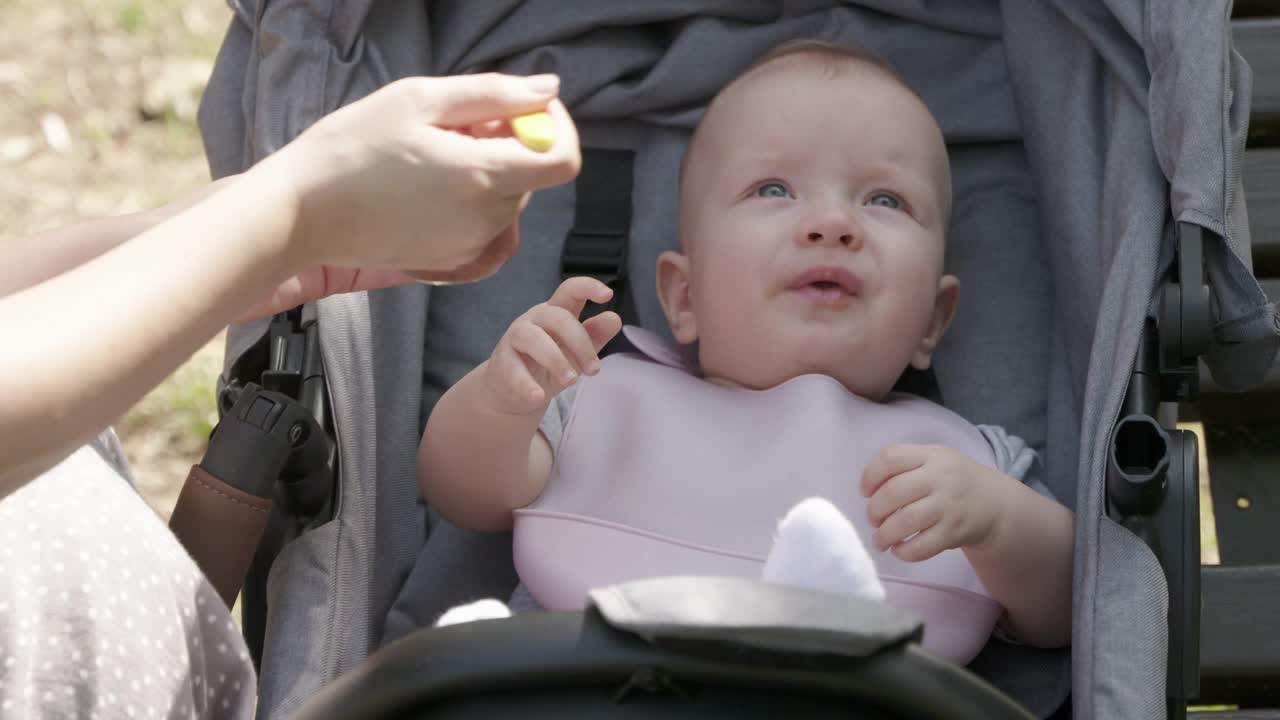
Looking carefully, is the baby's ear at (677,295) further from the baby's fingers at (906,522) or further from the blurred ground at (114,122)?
the blurred ground at (114,122)

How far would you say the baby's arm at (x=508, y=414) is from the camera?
150 cm

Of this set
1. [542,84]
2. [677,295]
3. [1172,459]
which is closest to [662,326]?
[677,295]

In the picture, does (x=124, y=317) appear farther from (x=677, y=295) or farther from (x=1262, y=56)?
Answer: (x=1262, y=56)

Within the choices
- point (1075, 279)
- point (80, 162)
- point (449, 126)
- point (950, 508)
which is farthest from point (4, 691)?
point (80, 162)

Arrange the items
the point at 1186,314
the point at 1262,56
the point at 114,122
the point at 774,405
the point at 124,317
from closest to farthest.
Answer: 1. the point at 124,317
2. the point at 1186,314
3. the point at 774,405
4. the point at 1262,56
5. the point at 114,122

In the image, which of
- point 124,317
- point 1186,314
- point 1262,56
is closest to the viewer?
point 124,317

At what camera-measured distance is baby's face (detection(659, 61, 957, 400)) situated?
1727mm

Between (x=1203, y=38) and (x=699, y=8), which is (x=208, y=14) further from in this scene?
(x=1203, y=38)

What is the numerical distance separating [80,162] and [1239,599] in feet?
8.04

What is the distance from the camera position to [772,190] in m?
1.82

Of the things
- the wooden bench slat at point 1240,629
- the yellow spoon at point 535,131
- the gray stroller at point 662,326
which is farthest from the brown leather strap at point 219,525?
the wooden bench slat at point 1240,629

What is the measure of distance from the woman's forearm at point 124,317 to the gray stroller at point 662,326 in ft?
0.76

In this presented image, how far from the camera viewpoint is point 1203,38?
5.06ft

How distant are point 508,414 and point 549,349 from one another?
121 mm
